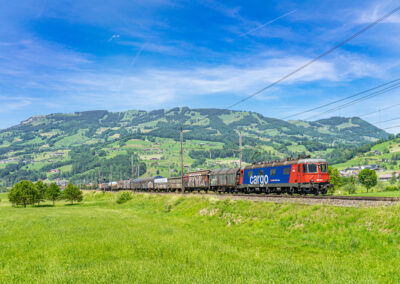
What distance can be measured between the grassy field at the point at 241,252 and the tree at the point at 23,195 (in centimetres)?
7568

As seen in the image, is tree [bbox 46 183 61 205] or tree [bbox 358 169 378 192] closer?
tree [bbox 46 183 61 205]

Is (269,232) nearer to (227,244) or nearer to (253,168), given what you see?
(227,244)

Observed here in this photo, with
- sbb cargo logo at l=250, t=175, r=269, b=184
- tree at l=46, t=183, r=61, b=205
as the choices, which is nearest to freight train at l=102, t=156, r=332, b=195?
sbb cargo logo at l=250, t=175, r=269, b=184

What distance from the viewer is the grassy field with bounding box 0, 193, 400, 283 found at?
44.1 feet

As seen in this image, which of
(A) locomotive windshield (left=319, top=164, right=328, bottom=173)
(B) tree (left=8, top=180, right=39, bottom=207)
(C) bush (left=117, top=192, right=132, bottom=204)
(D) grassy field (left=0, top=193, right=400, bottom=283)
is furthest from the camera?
(B) tree (left=8, top=180, right=39, bottom=207)

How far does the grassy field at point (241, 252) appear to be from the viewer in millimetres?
13438

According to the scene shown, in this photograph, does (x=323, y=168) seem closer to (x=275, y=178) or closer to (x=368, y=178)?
(x=275, y=178)

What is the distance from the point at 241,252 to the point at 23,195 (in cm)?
9491

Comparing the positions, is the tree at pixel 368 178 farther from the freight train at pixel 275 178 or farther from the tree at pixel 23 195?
the tree at pixel 23 195

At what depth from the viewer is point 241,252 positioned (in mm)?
18688

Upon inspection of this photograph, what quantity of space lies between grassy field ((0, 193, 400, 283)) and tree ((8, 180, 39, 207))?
7568cm

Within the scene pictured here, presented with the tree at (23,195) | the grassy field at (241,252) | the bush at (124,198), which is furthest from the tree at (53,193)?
the grassy field at (241,252)

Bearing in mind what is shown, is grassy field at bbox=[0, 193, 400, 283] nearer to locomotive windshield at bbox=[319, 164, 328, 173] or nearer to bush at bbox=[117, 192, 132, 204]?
locomotive windshield at bbox=[319, 164, 328, 173]

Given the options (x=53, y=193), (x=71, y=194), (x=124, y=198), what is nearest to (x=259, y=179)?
(x=124, y=198)
